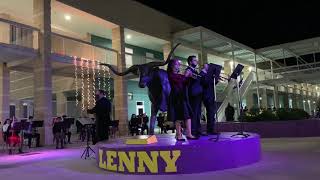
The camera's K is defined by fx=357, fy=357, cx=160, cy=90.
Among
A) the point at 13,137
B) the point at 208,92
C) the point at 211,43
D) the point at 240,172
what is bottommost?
the point at 240,172

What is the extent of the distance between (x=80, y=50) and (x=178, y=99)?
45.8ft

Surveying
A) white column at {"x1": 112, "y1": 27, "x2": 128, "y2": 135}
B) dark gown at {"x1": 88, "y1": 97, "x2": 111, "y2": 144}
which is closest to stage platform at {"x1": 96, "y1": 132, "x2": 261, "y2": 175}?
dark gown at {"x1": 88, "y1": 97, "x2": 111, "y2": 144}

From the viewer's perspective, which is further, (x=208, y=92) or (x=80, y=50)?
(x=80, y=50)

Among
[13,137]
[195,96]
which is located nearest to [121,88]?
[13,137]

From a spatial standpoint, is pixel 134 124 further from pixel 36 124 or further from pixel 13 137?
pixel 13 137

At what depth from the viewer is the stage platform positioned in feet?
20.6

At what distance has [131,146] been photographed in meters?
6.65

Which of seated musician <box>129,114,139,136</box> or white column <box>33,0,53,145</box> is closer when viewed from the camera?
white column <box>33,0,53,145</box>

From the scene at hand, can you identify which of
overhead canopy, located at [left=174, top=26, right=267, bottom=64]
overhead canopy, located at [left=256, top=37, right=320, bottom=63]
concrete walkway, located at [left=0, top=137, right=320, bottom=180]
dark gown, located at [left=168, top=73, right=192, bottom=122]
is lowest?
concrete walkway, located at [left=0, top=137, right=320, bottom=180]

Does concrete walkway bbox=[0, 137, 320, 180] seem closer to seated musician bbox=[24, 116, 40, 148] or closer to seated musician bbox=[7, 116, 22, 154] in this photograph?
seated musician bbox=[7, 116, 22, 154]

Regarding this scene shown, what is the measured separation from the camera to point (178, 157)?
6.26m

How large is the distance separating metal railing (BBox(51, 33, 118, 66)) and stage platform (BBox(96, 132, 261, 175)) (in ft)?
42.6

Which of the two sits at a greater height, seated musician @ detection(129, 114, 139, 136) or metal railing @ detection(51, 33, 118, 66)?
metal railing @ detection(51, 33, 118, 66)

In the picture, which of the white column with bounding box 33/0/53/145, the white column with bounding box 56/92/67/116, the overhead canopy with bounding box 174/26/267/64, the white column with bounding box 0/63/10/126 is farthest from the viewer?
the white column with bounding box 56/92/67/116
